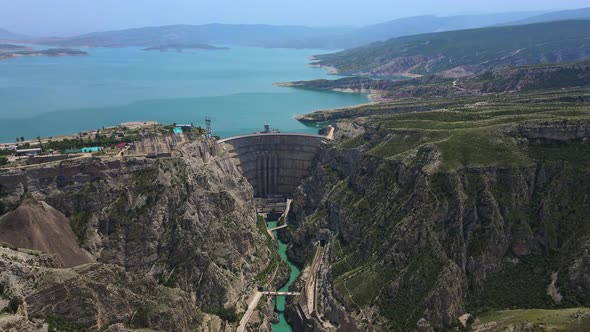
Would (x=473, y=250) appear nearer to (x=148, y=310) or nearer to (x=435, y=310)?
(x=435, y=310)

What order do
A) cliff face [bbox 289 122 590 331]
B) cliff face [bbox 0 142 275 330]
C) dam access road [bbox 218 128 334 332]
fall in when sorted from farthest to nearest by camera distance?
dam access road [bbox 218 128 334 332], cliff face [bbox 0 142 275 330], cliff face [bbox 289 122 590 331]

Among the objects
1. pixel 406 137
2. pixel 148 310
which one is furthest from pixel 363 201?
pixel 148 310

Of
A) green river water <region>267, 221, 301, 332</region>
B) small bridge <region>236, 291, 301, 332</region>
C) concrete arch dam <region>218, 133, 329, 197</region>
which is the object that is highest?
concrete arch dam <region>218, 133, 329, 197</region>

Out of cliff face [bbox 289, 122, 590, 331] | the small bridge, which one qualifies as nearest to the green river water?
the small bridge

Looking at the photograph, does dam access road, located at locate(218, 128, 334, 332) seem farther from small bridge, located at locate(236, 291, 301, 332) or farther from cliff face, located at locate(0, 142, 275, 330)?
small bridge, located at locate(236, 291, 301, 332)

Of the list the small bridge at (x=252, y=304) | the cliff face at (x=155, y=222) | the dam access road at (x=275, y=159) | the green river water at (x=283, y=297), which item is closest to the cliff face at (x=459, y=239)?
the small bridge at (x=252, y=304)

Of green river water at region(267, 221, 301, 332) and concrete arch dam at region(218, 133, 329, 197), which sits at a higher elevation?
concrete arch dam at region(218, 133, 329, 197)

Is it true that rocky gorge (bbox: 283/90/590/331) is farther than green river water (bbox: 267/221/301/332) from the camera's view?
No

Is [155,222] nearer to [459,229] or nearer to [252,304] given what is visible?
[252,304]
